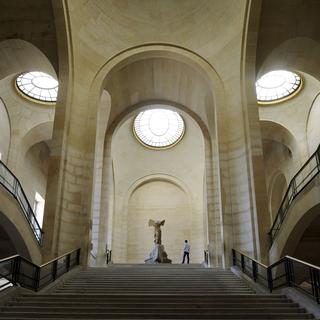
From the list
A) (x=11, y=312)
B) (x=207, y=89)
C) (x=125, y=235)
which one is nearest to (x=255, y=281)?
(x=11, y=312)

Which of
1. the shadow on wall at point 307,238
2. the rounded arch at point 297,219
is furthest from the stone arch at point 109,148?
the rounded arch at point 297,219

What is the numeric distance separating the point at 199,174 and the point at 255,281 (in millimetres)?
18667

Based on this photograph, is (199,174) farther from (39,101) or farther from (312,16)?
(312,16)

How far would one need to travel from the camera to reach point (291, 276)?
8016 millimetres

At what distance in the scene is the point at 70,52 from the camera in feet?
50.0

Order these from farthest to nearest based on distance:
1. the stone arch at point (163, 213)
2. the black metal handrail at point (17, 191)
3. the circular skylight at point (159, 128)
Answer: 1. the circular skylight at point (159, 128)
2. the stone arch at point (163, 213)
3. the black metal handrail at point (17, 191)

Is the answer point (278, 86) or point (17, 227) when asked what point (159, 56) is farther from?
point (17, 227)

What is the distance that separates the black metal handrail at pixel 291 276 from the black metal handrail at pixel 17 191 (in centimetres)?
636

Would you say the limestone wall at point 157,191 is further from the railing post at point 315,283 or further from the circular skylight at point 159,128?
the railing post at point 315,283

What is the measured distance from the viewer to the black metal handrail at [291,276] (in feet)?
22.2

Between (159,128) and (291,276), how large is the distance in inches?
866

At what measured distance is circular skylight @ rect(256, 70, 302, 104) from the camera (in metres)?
20.5

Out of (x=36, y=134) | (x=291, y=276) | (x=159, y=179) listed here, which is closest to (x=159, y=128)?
(x=159, y=179)

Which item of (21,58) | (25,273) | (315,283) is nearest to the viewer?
(315,283)
